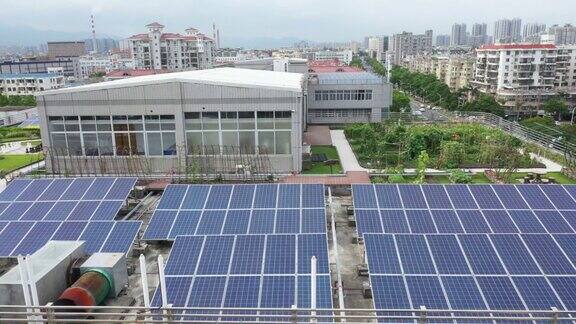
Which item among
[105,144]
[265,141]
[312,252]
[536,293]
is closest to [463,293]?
[536,293]

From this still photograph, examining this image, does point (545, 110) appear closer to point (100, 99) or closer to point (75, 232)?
point (100, 99)

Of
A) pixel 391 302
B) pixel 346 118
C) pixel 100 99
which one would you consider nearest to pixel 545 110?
pixel 346 118

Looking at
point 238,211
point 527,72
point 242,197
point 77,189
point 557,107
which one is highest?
point 527,72

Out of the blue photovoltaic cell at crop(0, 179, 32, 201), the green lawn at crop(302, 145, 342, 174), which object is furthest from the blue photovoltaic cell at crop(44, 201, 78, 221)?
the green lawn at crop(302, 145, 342, 174)

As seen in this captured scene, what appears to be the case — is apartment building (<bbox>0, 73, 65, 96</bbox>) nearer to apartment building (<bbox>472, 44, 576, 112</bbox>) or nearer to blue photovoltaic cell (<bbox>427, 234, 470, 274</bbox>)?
apartment building (<bbox>472, 44, 576, 112</bbox>)

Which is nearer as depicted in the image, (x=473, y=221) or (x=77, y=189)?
(x=473, y=221)

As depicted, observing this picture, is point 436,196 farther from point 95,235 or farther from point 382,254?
→ point 95,235
